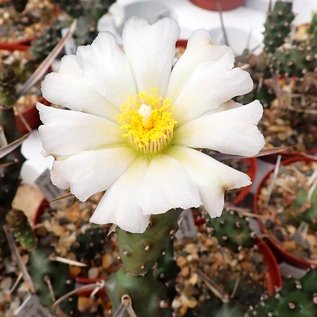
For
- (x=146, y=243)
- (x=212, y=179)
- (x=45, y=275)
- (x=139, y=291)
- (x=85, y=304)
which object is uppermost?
(x=212, y=179)

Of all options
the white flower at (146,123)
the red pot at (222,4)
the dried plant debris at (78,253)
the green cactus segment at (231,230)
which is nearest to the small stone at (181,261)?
the dried plant debris at (78,253)

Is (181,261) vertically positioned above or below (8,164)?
below

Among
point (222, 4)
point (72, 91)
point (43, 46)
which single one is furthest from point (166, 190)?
point (222, 4)

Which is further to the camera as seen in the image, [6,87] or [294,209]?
[294,209]

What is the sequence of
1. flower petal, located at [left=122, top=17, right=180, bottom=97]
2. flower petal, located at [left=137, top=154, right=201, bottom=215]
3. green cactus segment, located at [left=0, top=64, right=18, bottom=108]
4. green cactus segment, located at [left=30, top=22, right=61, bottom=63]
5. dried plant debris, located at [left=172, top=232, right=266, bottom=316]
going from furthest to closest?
green cactus segment, located at [left=30, top=22, right=61, bottom=63] < dried plant debris, located at [left=172, top=232, right=266, bottom=316] < green cactus segment, located at [left=0, top=64, right=18, bottom=108] < flower petal, located at [left=122, top=17, right=180, bottom=97] < flower petal, located at [left=137, top=154, right=201, bottom=215]

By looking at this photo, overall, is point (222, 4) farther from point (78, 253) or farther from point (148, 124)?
point (148, 124)

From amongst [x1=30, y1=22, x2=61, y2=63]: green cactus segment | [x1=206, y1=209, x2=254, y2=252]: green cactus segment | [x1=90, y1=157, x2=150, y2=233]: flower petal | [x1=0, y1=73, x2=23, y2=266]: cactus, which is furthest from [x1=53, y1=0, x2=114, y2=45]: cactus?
[x1=90, y1=157, x2=150, y2=233]: flower petal

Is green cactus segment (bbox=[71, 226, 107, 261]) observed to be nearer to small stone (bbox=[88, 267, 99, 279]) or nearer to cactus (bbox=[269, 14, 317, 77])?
small stone (bbox=[88, 267, 99, 279])

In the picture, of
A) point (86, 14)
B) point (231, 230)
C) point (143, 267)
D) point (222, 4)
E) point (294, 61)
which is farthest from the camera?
point (222, 4)
